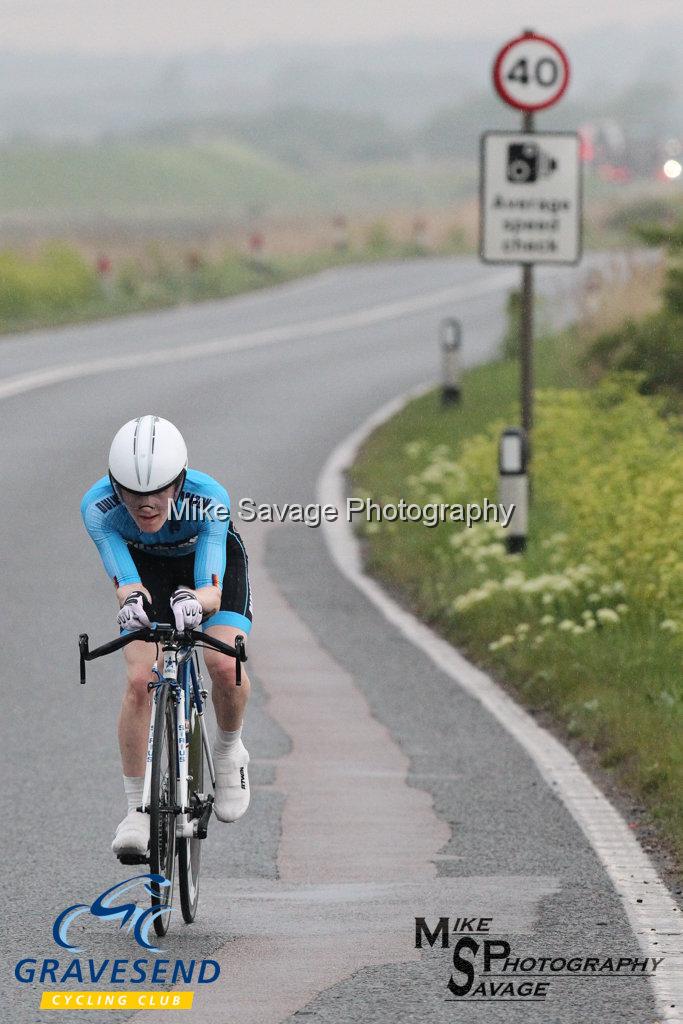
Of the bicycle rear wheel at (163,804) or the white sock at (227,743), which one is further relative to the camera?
the white sock at (227,743)

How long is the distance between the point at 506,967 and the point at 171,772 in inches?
49.4

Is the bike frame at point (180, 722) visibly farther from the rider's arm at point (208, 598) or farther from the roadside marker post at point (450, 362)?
the roadside marker post at point (450, 362)

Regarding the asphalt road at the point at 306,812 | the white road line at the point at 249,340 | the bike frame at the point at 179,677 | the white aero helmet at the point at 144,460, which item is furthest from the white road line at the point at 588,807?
the white road line at the point at 249,340

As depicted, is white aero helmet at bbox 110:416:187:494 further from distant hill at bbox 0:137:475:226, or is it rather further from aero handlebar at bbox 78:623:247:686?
distant hill at bbox 0:137:475:226

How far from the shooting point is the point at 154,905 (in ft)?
21.5

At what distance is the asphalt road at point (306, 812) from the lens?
6.22 metres

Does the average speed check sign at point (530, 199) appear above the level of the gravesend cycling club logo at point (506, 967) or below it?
above

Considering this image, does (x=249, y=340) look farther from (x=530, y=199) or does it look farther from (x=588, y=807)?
(x=588, y=807)

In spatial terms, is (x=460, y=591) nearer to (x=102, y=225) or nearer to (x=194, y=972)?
(x=194, y=972)

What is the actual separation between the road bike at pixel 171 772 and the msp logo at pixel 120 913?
0.04 metres

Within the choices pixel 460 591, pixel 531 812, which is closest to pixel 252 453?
pixel 460 591

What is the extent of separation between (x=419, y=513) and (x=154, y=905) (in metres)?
9.35

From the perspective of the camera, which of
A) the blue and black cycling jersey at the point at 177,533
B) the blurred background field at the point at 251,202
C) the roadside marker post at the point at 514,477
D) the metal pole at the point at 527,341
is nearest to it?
the blue and black cycling jersey at the point at 177,533

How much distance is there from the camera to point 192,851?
6.84 m
